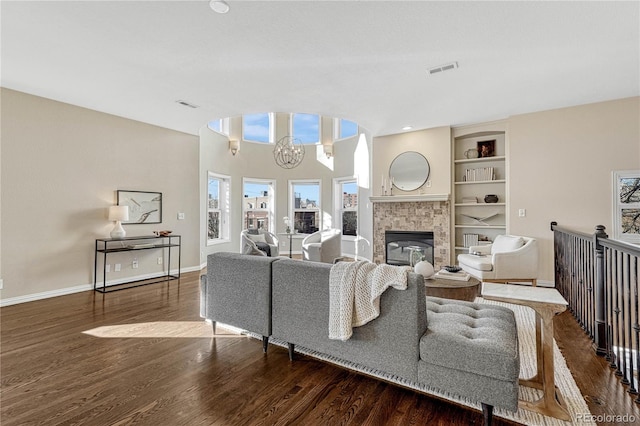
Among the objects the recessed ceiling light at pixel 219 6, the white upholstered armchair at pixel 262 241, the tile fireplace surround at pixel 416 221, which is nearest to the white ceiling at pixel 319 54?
the recessed ceiling light at pixel 219 6

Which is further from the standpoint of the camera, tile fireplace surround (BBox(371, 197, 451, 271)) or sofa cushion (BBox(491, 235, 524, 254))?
tile fireplace surround (BBox(371, 197, 451, 271))

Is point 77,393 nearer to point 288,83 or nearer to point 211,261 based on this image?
point 211,261

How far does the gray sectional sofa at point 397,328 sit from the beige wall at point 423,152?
3.76m

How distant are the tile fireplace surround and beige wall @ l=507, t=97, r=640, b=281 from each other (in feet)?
3.49

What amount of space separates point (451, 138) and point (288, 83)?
134 inches

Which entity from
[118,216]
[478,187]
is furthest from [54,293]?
[478,187]

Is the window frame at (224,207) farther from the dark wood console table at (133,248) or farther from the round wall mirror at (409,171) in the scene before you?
the round wall mirror at (409,171)

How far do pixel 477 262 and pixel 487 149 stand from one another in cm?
219

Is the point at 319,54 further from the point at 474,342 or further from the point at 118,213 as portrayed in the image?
the point at 118,213

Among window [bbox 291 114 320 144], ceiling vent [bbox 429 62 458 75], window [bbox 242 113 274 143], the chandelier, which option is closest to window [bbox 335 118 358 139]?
window [bbox 291 114 320 144]

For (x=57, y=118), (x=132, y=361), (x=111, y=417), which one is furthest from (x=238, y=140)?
(x=111, y=417)

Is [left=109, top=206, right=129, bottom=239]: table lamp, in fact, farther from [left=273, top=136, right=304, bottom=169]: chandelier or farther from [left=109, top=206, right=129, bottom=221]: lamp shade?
[left=273, top=136, right=304, bottom=169]: chandelier

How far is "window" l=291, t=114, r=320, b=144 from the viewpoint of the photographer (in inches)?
326

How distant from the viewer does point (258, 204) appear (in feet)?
26.9
